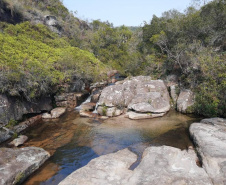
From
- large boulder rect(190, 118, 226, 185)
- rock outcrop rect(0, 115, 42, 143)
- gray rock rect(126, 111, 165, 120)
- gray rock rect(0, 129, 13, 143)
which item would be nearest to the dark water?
gray rock rect(126, 111, 165, 120)

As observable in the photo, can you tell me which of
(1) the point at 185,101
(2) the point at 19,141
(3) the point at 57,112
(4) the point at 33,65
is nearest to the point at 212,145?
(1) the point at 185,101

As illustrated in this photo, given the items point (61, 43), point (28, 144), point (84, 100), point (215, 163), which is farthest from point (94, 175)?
point (61, 43)

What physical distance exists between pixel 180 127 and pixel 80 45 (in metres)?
33.3

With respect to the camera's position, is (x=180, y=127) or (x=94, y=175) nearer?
(x=94, y=175)

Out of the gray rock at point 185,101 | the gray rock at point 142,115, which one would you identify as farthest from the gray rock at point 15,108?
the gray rock at point 185,101

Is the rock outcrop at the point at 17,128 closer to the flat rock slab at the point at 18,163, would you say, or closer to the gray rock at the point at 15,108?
the gray rock at the point at 15,108

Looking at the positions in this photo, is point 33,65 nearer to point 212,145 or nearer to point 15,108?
point 15,108

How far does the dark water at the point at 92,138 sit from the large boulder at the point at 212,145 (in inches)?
45.2

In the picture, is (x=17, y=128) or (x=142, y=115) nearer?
(x=17, y=128)

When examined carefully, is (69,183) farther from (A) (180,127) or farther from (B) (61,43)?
(B) (61,43)

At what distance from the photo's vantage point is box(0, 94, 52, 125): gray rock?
15.0m

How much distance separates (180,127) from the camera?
46.6 feet

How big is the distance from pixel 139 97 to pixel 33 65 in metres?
11.5

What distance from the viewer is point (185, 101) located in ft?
58.4
